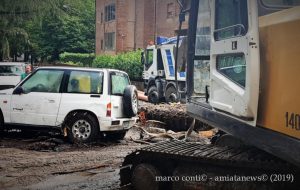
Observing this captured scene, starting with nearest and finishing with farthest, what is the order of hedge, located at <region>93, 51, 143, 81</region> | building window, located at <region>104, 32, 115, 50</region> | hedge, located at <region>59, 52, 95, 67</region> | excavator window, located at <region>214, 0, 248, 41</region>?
excavator window, located at <region>214, 0, 248, 41</region>
hedge, located at <region>93, 51, 143, 81</region>
building window, located at <region>104, 32, 115, 50</region>
hedge, located at <region>59, 52, 95, 67</region>

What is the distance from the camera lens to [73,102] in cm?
1064

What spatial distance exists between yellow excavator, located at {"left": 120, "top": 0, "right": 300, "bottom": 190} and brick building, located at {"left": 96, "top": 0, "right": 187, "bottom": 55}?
113ft

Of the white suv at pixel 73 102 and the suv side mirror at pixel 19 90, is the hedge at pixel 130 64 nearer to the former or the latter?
the white suv at pixel 73 102

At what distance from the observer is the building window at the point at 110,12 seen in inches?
1939

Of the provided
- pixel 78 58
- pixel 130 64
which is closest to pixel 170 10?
pixel 130 64

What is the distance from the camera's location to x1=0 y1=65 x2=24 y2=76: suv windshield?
1889cm

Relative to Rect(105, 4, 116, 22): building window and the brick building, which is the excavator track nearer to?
the brick building

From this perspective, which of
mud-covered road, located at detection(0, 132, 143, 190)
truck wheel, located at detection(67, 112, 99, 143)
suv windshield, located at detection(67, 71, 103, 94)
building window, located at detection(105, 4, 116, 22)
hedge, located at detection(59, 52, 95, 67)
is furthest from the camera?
hedge, located at detection(59, 52, 95, 67)

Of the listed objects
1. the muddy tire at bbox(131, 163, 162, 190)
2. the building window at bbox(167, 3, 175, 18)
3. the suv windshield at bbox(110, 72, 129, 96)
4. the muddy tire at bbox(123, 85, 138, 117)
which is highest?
the building window at bbox(167, 3, 175, 18)

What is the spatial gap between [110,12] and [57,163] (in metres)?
43.0

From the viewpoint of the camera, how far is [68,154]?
923 centimetres

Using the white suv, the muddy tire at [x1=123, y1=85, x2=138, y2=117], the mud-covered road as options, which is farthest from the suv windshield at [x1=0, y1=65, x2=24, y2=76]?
the muddy tire at [x1=123, y1=85, x2=138, y2=117]

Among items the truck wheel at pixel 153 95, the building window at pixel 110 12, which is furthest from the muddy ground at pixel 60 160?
the building window at pixel 110 12

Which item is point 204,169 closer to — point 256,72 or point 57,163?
point 256,72
